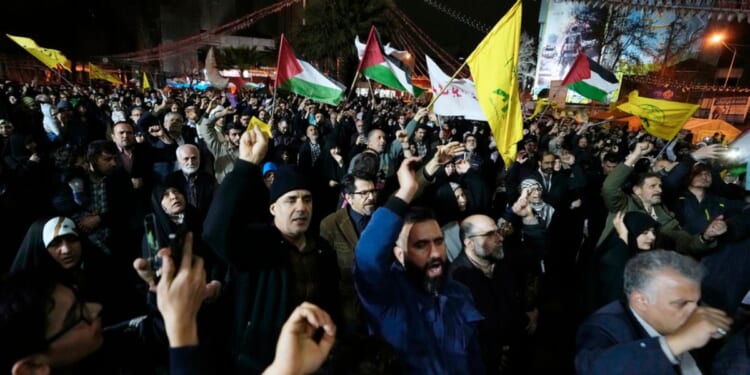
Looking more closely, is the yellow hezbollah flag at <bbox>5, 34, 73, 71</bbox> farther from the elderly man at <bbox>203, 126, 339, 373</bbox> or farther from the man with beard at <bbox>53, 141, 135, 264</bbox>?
the elderly man at <bbox>203, 126, 339, 373</bbox>

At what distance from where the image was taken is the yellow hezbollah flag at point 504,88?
3.87 metres

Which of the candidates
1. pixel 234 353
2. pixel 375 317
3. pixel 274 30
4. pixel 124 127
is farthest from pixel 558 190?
pixel 274 30

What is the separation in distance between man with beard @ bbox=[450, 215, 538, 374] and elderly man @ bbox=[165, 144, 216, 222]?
2.70m

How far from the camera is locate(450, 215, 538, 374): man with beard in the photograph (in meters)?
2.66

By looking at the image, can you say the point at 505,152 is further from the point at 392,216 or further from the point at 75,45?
the point at 75,45

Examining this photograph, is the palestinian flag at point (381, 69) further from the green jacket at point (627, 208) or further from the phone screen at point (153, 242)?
the phone screen at point (153, 242)

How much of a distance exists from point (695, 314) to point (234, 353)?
2141 mm

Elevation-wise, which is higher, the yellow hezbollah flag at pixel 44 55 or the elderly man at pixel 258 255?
the yellow hezbollah flag at pixel 44 55

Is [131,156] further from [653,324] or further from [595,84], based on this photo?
[595,84]

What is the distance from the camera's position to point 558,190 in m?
5.60

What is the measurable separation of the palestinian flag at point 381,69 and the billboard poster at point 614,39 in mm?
29859

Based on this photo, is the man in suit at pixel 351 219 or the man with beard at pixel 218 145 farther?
the man with beard at pixel 218 145

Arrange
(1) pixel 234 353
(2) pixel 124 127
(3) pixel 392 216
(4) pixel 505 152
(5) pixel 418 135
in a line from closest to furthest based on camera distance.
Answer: (3) pixel 392 216
(1) pixel 234 353
(4) pixel 505 152
(2) pixel 124 127
(5) pixel 418 135

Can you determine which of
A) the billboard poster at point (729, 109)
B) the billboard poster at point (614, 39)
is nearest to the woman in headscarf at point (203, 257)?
the billboard poster at point (729, 109)
